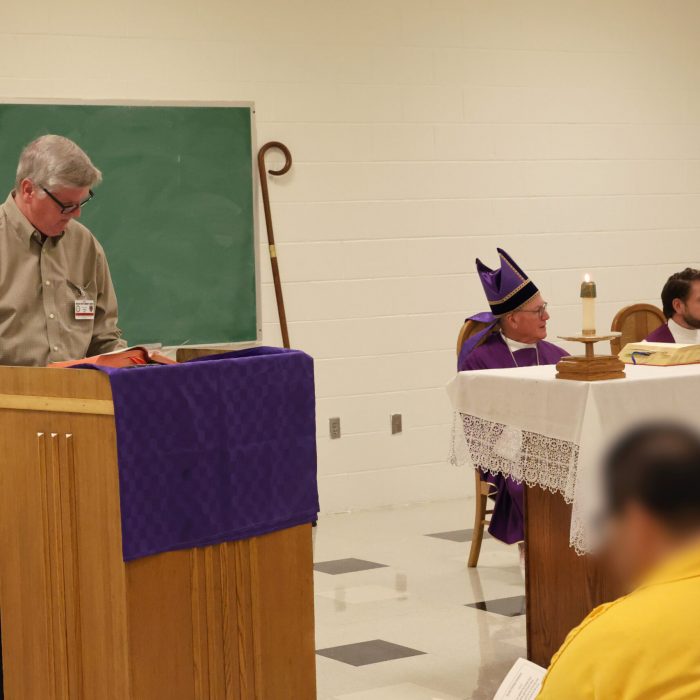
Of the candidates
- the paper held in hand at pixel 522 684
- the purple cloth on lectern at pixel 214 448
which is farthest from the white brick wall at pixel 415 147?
the paper held in hand at pixel 522 684

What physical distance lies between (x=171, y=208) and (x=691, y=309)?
2486mm

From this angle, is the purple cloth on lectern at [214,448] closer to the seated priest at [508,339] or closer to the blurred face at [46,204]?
the blurred face at [46,204]

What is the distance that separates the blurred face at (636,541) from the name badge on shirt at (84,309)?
6.09 ft

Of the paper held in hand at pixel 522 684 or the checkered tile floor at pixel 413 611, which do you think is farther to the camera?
the checkered tile floor at pixel 413 611

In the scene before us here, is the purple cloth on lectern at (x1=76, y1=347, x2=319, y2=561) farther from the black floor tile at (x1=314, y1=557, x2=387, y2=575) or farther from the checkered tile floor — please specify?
the black floor tile at (x1=314, y1=557, x2=387, y2=575)

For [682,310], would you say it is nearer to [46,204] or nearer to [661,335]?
[661,335]

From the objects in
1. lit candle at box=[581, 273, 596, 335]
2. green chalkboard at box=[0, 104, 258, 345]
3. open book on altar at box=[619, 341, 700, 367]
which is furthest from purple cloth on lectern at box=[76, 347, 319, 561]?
green chalkboard at box=[0, 104, 258, 345]

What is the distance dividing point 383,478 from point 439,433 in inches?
16.0

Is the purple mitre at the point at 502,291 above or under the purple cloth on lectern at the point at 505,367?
above

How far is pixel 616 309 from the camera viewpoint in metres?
6.68

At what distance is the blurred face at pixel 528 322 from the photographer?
4398 millimetres

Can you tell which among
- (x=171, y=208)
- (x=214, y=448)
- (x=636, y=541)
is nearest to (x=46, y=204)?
(x=214, y=448)

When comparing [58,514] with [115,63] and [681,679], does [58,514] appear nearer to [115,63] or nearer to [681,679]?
[681,679]

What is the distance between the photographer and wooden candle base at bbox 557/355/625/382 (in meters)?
3.05
